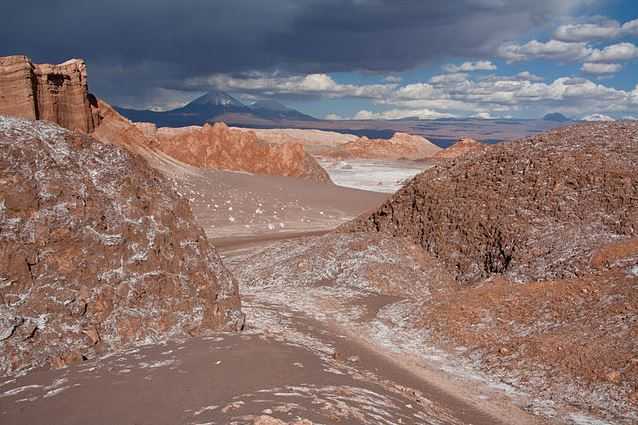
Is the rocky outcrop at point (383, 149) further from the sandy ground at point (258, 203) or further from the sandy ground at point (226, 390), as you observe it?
the sandy ground at point (226, 390)

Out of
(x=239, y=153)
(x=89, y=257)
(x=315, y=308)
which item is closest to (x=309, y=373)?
(x=89, y=257)

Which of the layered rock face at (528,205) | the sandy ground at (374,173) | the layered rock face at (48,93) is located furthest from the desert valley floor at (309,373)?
the sandy ground at (374,173)

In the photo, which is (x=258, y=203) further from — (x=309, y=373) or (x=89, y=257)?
(x=309, y=373)

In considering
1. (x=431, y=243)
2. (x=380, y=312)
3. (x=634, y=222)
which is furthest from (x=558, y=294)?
(x=431, y=243)

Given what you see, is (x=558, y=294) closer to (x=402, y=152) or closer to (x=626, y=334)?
(x=626, y=334)

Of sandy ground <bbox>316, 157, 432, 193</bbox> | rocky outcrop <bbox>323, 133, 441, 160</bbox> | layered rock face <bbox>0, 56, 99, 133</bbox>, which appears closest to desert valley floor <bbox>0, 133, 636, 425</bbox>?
layered rock face <bbox>0, 56, 99, 133</bbox>

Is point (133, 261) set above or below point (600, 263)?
above
